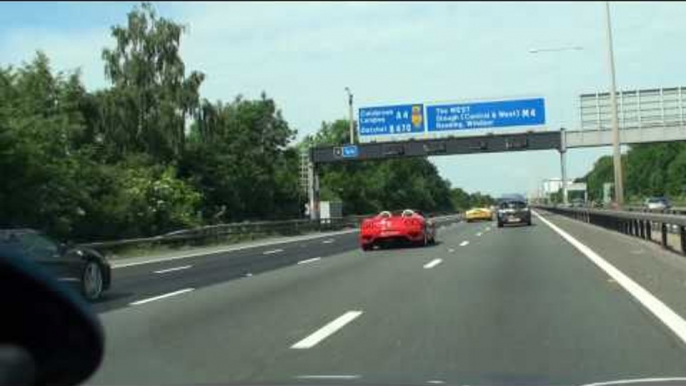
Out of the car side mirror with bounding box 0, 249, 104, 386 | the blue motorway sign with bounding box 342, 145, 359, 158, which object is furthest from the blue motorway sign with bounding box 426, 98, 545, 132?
the car side mirror with bounding box 0, 249, 104, 386

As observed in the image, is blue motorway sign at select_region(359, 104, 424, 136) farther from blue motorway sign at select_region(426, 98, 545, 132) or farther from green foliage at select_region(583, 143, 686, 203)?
green foliage at select_region(583, 143, 686, 203)

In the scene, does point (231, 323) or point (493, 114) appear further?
point (493, 114)

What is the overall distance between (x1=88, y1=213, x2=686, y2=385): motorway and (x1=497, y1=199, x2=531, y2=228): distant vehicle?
1157 inches

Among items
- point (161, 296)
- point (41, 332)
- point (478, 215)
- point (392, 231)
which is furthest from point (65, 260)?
point (478, 215)

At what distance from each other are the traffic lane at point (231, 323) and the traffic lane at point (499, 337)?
388 millimetres

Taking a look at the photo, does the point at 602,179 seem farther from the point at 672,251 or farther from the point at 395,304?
the point at 395,304

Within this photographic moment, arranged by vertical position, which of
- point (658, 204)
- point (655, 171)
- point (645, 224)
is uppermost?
point (655, 171)

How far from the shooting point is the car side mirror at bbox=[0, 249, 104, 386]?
2387mm

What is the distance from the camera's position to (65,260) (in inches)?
585

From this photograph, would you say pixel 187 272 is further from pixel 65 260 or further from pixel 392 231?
pixel 392 231

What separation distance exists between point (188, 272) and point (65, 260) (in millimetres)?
7314

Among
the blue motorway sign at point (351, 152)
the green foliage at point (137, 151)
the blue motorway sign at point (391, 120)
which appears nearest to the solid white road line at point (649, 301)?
the green foliage at point (137, 151)

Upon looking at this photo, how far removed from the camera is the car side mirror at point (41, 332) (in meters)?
2.39

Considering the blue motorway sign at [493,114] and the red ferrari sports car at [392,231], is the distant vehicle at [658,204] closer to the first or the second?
the blue motorway sign at [493,114]
